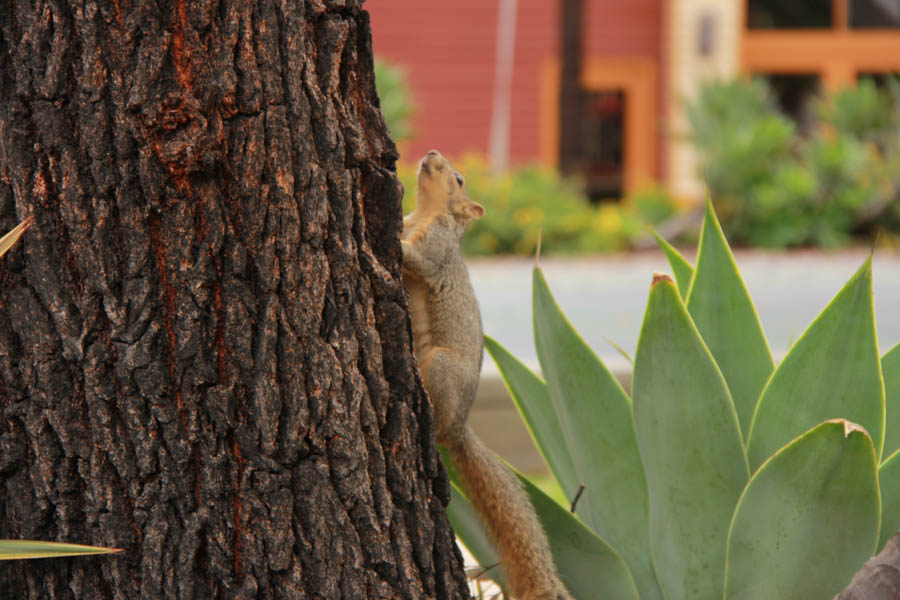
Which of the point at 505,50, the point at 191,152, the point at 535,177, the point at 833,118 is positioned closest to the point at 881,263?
the point at 833,118

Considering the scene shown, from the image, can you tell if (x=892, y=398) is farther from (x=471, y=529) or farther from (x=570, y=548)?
(x=471, y=529)

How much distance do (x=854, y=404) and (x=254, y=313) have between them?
1.10 m

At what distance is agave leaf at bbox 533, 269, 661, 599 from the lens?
2188 millimetres

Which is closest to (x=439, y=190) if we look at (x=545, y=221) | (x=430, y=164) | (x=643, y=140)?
(x=430, y=164)

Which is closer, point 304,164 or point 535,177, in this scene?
point 304,164

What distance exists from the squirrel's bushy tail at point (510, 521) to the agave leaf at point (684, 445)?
226 mm

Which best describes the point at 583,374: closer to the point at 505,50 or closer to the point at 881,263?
the point at 881,263

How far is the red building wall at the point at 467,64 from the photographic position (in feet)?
52.4

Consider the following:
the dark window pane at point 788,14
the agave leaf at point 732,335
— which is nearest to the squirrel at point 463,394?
the agave leaf at point 732,335

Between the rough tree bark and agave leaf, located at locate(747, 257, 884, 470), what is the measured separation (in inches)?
31.0

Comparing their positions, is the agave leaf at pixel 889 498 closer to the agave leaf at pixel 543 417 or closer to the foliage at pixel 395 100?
the agave leaf at pixel 543 417

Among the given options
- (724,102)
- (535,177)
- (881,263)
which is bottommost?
(881,263)

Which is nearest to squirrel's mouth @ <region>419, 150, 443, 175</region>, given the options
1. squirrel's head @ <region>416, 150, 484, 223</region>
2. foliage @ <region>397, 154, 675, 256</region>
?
squirrel's head @ <region>416, 150, 484, 223</region>

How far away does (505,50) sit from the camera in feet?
52.5
